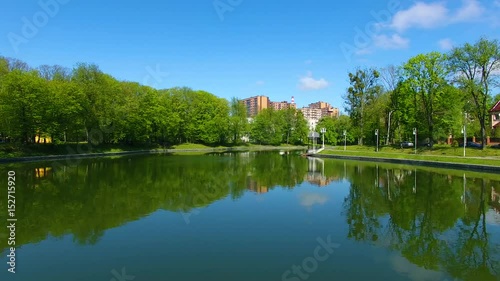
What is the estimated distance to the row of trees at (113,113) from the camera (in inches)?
1519

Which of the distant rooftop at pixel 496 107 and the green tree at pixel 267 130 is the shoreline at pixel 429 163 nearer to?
the distant rooftop at pixel 496 107

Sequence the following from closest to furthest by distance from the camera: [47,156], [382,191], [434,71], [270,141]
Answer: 1. [382,191]
2. [47,156]
3. [434,71]
4. [270,141]

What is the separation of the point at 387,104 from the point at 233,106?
152 ft

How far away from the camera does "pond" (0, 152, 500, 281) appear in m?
7.21

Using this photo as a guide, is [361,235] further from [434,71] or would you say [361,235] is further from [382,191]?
[434,71]

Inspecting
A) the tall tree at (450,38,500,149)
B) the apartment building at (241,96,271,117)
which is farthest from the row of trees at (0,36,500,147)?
the apartment building at (241,96,271,117)

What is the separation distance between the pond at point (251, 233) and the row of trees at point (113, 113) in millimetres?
25674

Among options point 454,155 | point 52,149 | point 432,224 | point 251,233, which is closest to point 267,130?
point 454,155

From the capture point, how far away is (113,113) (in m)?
53.1

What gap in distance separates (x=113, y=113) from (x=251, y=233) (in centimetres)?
4889

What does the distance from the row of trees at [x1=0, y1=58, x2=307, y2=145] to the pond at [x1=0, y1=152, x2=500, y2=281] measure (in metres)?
25.7

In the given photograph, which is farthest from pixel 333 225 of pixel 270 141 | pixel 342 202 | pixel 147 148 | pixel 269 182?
pixel 270 141

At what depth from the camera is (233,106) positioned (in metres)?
91.9

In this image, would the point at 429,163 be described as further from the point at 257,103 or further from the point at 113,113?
the point at 257,103
